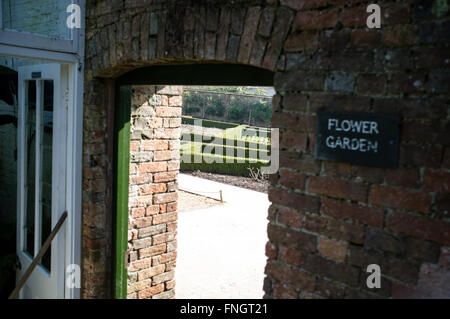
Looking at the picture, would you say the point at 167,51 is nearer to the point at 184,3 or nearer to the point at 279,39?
the point at 184,3

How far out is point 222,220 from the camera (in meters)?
8.29

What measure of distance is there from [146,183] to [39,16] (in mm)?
1577

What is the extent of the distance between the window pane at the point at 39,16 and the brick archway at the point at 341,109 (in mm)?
1057

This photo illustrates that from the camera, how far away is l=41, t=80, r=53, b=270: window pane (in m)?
3.38

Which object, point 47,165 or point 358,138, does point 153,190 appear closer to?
point 47,165

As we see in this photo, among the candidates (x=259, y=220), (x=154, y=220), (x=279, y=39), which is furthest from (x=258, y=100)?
(x=279, y=39)

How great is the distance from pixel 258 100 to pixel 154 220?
17.9 m

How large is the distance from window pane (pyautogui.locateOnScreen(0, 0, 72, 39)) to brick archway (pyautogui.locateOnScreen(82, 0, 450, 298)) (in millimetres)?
1057

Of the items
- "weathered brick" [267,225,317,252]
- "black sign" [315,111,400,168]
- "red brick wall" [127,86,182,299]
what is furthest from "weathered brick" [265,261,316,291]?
"red brick wall" [127,86,182,299]

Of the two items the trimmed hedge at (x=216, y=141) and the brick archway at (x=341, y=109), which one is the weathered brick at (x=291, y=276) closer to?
the brick archway at (x=341, y=109)

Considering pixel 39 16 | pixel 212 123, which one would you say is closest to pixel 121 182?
pixel 39 16

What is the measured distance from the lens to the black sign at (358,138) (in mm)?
1646

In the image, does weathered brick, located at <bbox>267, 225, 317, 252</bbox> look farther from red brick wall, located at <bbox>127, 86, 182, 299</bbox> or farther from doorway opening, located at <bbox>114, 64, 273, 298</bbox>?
red brick wall, located at <bbox>127, 86, 182, 299</bbox>

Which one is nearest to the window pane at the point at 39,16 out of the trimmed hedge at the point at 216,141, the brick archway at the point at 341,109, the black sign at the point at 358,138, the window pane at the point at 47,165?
the window pane at the point at 47,165
